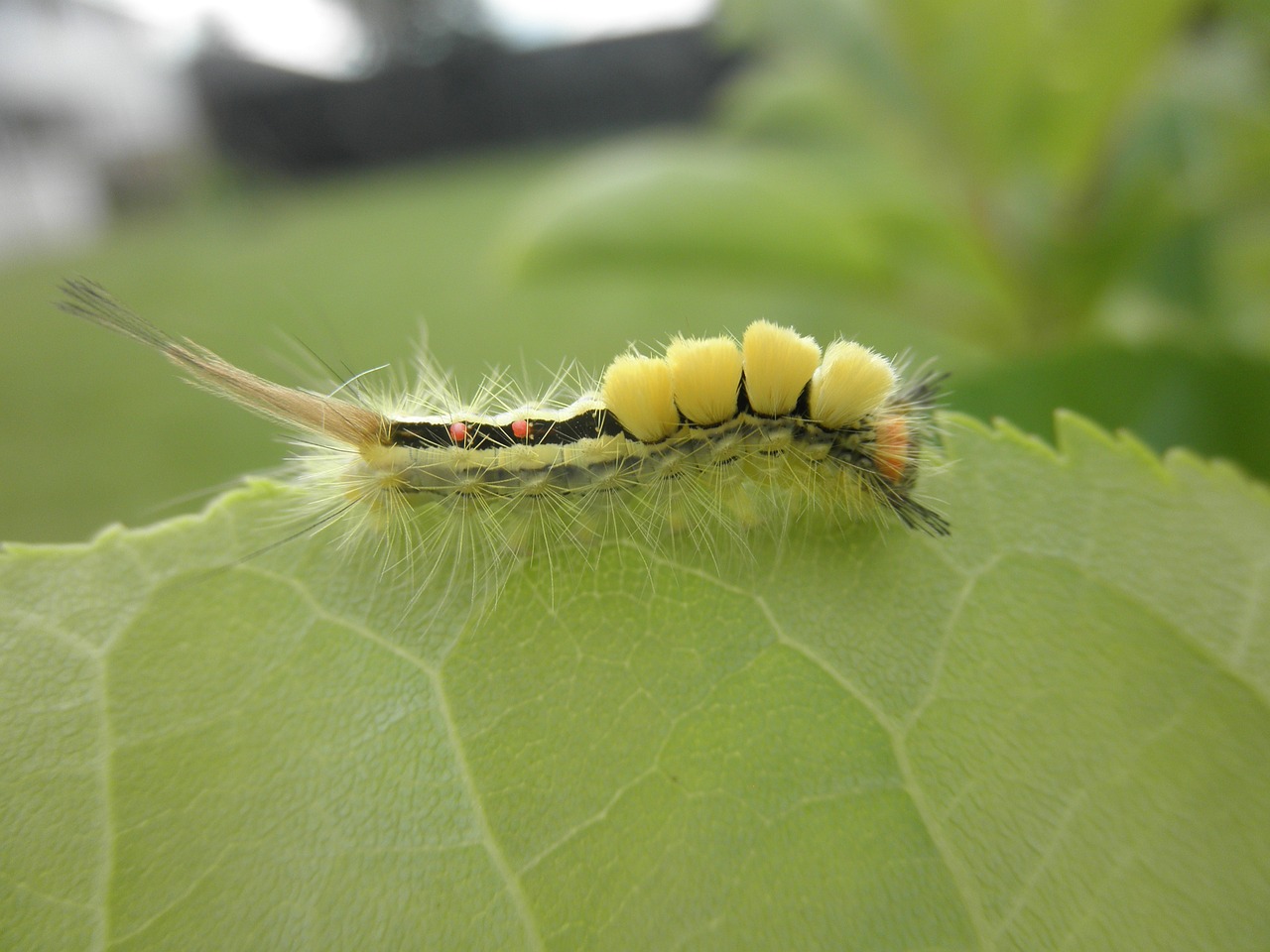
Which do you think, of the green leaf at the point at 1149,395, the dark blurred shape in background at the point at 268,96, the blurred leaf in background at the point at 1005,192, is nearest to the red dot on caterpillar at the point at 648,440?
the green leaf at the point at 1149,395

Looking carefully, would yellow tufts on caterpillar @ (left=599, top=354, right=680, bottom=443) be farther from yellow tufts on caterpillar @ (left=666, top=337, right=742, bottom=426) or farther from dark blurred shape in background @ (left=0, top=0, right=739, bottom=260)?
dark blurred shape in background @ (left=0, top=0, right=739, bottom=260)

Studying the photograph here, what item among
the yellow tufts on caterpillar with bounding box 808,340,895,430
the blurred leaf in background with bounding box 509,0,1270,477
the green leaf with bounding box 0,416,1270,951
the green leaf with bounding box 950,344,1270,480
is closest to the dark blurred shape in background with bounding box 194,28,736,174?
the blurred leaf in background with bounding box 509,0,1270,477

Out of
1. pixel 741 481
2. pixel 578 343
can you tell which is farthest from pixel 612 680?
pixel 578 343

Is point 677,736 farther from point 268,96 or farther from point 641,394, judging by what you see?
point 268,96

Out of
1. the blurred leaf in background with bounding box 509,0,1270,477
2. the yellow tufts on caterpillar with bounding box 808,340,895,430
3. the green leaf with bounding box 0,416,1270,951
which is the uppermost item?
the blurred leaf in background with bounding box 509,0,1270,477

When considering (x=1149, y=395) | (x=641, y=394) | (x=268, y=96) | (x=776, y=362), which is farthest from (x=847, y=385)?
(x=268, y=96)

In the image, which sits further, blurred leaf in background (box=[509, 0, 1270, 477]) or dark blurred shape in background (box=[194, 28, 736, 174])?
dark blurred shape in background (box=[194, 28, 736, 174])
